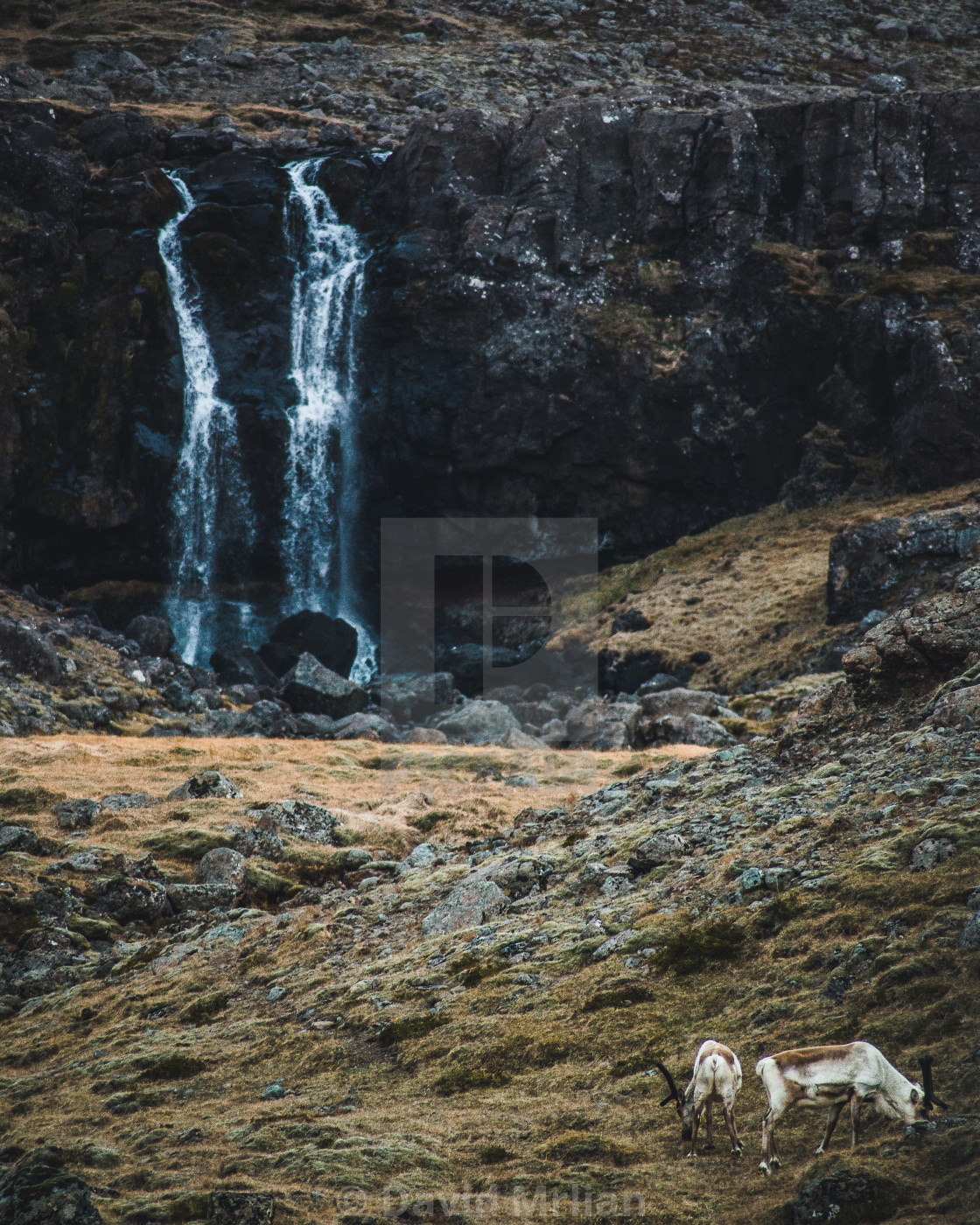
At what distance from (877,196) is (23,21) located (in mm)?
75320

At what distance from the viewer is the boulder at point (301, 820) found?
67.7 feet

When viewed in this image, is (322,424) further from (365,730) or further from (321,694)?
(365,730)

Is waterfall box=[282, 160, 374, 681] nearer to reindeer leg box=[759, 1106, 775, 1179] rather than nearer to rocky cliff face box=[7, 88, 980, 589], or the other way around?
rocky cliff face box=[7, 88, 980, 589]

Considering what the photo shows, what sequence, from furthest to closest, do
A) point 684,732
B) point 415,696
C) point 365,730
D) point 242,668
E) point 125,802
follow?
point 242,668 < point 415,696 < point 365,730 < point 684,732 < point 125,802

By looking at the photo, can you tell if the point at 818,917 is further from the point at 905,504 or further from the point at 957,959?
the point at 905,504

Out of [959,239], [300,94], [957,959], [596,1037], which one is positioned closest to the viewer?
[957,959]

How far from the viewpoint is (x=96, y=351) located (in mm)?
55812

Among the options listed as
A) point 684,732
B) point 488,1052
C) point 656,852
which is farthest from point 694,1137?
point 684,732

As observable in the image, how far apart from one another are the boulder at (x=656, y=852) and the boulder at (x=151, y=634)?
127ft

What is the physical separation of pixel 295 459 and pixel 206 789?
36893mm

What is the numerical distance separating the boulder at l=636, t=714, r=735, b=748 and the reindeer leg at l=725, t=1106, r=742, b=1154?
79.2 ft

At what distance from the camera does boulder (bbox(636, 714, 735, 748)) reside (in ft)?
102

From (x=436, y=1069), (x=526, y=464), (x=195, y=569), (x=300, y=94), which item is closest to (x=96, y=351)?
(x=195, y=569)

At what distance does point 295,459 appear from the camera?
5725 cm
